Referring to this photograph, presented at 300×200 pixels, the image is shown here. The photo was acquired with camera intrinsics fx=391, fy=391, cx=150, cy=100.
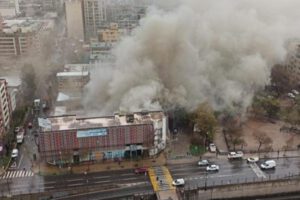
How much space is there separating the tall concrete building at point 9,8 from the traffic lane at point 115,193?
152 ft

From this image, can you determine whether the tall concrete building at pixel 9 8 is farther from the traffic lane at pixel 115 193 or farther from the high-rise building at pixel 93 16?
the traffic lane at pixel 115 193

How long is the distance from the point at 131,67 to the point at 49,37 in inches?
813

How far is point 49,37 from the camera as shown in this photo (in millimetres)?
44438

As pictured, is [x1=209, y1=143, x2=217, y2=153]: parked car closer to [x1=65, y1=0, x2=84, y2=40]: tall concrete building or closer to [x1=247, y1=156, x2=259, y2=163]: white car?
[x1=247, y1=156, x2=259, y2=163]: white car

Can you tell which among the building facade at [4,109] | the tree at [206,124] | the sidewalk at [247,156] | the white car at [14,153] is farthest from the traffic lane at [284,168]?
the building facade at [4,109]

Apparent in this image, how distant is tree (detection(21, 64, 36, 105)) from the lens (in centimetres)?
3069

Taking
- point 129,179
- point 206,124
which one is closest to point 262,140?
point 206,124

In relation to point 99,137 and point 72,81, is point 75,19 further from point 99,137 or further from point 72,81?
point 99,137

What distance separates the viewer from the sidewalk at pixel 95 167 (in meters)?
20.9

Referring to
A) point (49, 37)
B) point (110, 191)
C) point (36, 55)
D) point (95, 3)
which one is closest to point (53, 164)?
point (110, 191)

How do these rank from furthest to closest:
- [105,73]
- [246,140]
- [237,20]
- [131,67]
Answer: [237,20], [105,73], [131,67], [246,140]

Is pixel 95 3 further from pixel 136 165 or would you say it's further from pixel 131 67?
pixel 136 165

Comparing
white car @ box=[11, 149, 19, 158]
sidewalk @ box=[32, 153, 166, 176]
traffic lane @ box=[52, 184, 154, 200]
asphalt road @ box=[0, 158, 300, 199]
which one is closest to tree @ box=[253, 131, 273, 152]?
asphalt road @ box=[0, 158, 300, 199]

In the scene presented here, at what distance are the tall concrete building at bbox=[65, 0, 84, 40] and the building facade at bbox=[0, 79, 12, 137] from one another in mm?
22404
